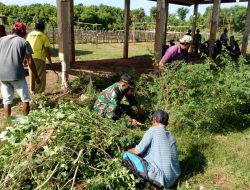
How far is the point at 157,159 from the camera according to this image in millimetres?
3684

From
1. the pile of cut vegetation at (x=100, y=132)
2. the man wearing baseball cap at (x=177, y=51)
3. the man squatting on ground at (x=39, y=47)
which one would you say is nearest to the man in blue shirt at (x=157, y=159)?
the pile of cut vegetation at (x=100, y=132)

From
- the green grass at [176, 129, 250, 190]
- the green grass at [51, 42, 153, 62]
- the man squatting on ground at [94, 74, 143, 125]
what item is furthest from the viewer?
the green grass at [51, 42, 153, 62]

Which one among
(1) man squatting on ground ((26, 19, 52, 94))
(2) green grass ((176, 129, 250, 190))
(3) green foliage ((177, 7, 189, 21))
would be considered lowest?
(2) green grass ((176, 129, 250, 190))

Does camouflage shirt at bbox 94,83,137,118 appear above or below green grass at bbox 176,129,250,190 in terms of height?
above

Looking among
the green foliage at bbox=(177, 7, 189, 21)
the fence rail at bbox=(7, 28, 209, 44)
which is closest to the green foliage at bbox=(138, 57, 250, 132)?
the fence rail at bbox=(7, 28, 209, 44)

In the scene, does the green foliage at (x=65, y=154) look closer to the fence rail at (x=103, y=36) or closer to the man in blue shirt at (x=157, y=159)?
the man in blue shirt at (x=157, y=159)

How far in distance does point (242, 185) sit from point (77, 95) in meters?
3.82

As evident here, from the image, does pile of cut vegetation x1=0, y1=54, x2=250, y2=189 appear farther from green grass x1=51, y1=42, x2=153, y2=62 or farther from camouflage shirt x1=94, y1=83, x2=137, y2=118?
green grass x1=51, y1=42, x2=153, y2=62

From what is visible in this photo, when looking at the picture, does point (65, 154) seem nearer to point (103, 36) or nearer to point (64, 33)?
point (64, 33)

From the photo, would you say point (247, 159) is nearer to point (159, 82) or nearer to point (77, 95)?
point (159, 82)

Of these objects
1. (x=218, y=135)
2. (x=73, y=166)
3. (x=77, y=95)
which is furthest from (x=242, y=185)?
(x=77, y=95)

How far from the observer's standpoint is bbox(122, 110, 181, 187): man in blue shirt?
12.0ft

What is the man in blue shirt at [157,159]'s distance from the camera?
12.0ft

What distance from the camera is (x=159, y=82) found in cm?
542
